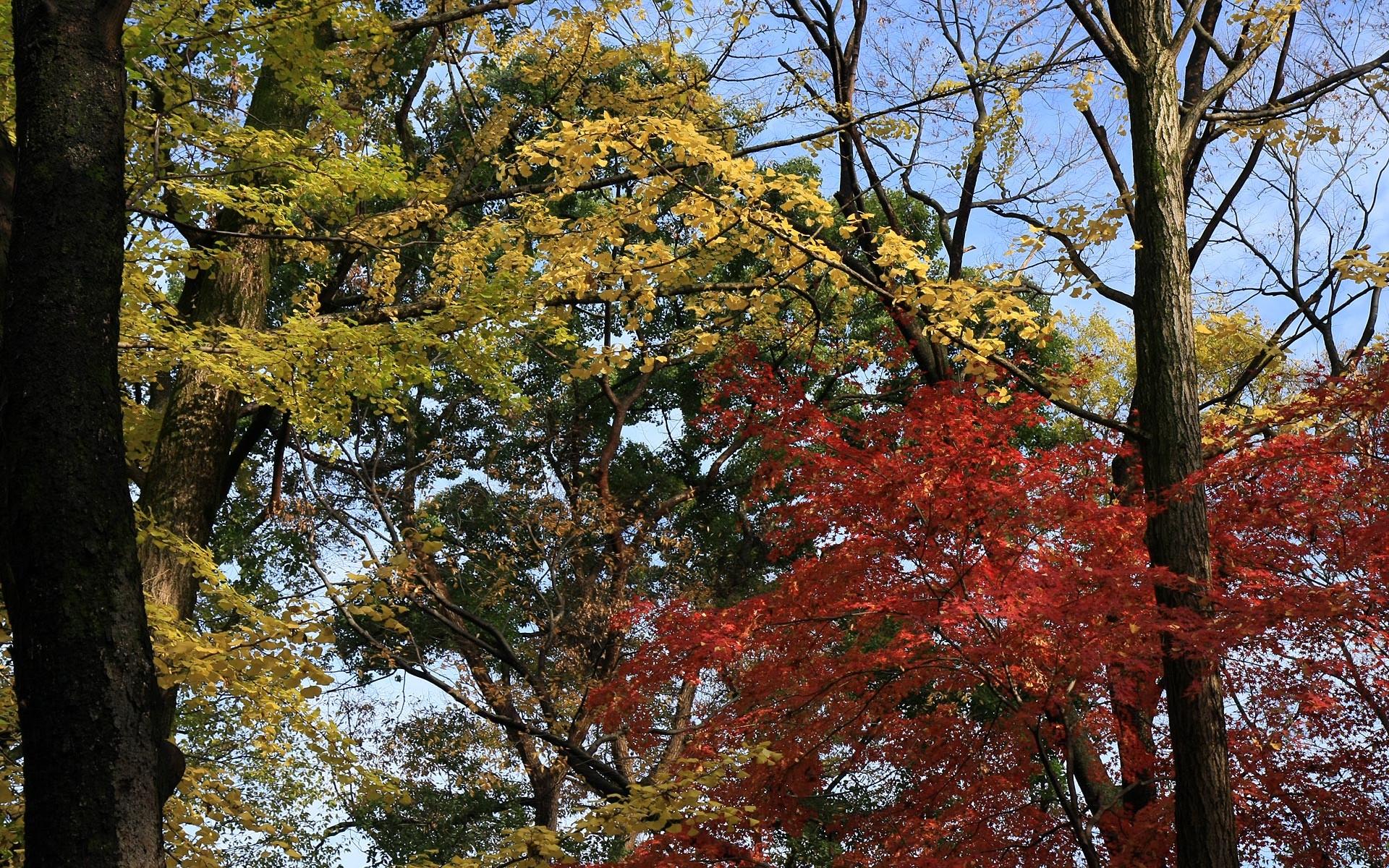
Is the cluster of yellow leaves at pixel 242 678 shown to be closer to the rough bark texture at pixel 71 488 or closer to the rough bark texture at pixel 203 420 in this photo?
the rough bark texture at pixel 203 420

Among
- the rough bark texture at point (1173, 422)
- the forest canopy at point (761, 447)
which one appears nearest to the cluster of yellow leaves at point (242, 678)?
the forest canopy at point (761, 447)

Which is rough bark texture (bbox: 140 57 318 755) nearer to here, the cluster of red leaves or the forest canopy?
the forest canopy

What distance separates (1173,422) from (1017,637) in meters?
1.45

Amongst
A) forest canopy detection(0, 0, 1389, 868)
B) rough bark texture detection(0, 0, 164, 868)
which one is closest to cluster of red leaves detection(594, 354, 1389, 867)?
forest canopy detection(0, 0, 1389, 868)

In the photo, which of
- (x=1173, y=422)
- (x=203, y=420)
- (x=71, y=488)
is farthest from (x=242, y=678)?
(x=1173, y=422)

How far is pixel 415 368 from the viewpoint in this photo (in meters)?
7.56

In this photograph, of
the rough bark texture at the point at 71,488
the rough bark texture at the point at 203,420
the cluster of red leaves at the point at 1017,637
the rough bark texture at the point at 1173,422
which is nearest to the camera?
the rough bark texture at the point at 71,488

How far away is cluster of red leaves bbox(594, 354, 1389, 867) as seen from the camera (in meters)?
5.94

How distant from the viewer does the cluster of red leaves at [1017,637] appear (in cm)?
594

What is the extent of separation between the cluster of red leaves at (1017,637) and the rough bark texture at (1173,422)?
19 centimetres

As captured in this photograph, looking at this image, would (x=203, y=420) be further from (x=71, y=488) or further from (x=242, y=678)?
(x=71, y=488)

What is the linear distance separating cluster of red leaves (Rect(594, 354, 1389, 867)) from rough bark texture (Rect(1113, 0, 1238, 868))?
19 cm

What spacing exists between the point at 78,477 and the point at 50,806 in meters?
0.96

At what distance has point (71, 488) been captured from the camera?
3.39m
